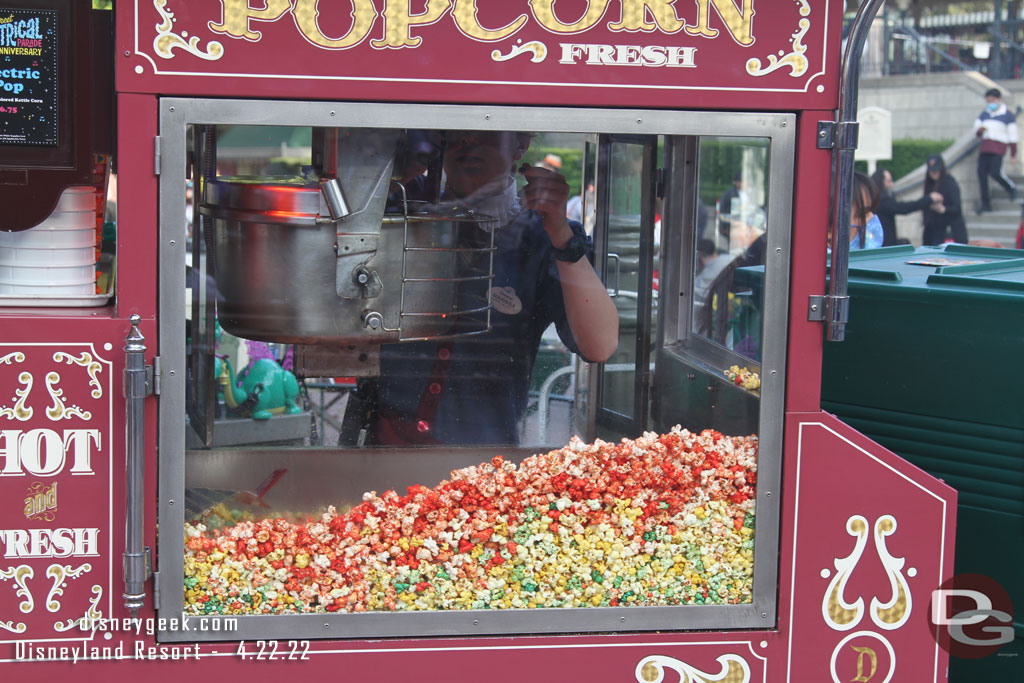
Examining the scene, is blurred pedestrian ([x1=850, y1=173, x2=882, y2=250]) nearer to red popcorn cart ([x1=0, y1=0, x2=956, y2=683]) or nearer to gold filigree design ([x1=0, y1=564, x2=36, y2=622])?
red popcorn cart ([x1=0, y1=0, x2=956, y2=683])

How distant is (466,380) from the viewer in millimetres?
2330

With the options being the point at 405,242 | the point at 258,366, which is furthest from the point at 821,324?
the point at 258,366

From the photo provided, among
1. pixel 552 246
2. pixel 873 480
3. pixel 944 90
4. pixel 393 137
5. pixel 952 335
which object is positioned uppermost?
pixel 944 90

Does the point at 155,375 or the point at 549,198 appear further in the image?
the point at 549,198

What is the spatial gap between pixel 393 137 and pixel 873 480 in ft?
3.80

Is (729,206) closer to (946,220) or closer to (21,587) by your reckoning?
(21,587)

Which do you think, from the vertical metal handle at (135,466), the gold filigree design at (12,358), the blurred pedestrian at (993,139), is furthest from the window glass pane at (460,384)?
the blurred pedestrian at (993,139)

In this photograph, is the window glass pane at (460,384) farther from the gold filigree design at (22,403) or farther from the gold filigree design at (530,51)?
the gold filigree design at (22,403)

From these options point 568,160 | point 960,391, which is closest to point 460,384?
point 568,160

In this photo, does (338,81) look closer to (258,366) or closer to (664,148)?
(664,148)

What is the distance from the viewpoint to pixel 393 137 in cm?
203

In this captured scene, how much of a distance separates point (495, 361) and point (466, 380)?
0.08 meters

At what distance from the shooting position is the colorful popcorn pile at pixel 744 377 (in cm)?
207

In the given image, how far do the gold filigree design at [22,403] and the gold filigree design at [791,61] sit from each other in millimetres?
1434
